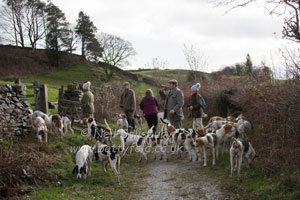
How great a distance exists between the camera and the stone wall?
7828mm

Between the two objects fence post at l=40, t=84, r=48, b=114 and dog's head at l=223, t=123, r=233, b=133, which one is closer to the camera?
dog's head at l=223, t=123, r=233, b=133

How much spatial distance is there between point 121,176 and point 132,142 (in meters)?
1.38

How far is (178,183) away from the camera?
6262 millimetres

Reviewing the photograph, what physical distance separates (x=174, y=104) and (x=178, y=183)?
9.49 feet

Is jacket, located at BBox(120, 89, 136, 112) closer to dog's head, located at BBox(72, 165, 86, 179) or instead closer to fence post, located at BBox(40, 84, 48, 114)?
fence post, located at BBox(40, 84, 48, 114)

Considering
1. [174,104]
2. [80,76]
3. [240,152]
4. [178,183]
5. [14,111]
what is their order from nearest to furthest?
1. [240,152]
2. [178,183]
3. [14,111]
4. [174,104]
5. [80,76]

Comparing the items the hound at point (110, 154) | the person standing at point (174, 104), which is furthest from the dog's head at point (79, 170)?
the person standing at point (174, 104)

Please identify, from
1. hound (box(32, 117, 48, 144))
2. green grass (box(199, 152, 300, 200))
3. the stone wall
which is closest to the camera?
green grass (box(199, 152, 300, 200))

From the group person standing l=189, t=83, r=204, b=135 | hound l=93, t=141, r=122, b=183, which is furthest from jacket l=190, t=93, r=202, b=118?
hound l=93, t=141, r=122, b=183

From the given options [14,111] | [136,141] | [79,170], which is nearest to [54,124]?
[14,111]

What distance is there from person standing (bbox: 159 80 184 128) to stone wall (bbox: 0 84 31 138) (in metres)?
4.52

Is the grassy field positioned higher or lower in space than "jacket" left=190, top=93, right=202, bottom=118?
higher

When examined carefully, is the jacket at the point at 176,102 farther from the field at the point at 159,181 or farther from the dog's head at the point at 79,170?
the dog's head at the point at 79,170

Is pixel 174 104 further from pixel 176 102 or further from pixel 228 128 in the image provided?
pixel 228 128
